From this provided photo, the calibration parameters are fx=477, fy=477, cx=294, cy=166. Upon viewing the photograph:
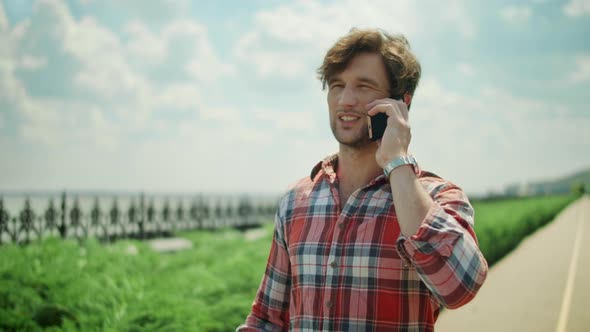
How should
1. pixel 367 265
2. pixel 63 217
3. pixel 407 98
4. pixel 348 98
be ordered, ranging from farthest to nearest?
1. pixel 63 217
2. pixel 407 98
3. pixel 348 98
4. pixel 367 265

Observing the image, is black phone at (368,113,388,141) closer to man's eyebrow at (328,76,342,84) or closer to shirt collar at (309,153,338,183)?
man's eyebrow at (328,76,342,84)

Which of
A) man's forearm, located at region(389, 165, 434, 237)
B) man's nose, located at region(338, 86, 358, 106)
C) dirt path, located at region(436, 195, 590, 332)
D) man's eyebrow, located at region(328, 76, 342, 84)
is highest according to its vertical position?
man's eyebrow, located at region(328, 76, 342, 84)

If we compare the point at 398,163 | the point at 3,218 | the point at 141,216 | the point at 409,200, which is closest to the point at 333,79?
the point at 398,163

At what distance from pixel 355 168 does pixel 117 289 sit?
94.7 inches

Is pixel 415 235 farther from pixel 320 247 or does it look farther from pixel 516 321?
pixel 516 321

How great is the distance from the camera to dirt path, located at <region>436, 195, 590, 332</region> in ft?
20.7

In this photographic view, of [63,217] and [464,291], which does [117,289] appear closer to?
[464,291]

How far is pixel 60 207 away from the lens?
11922 millimetres

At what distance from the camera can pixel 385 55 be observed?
1.92 m

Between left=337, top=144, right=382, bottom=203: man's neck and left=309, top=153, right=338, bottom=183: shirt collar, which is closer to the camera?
left=337, top=144, right=382, bottom=203: man's neck

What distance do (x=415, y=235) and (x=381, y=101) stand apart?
54cm

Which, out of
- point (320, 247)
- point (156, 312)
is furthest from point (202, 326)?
point (320, 247)

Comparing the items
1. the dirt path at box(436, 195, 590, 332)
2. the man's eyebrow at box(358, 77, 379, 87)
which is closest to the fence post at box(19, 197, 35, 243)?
the dirt path at box(436, 195, 590, 332)

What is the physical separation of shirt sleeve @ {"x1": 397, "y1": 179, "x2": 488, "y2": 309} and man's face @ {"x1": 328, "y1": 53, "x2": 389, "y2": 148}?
50cm
